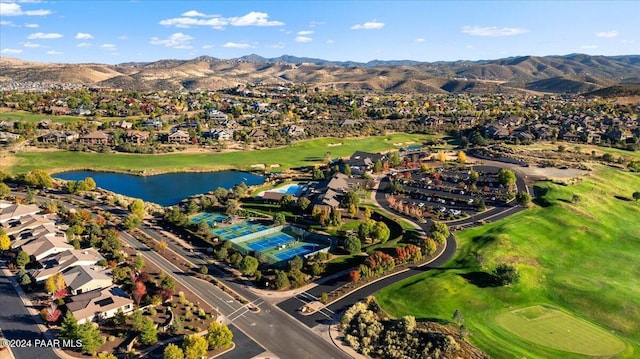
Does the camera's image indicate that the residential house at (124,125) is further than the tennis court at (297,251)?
Yes

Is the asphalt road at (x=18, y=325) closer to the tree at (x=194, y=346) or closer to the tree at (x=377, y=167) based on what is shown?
the tree at (x=194, y=346)

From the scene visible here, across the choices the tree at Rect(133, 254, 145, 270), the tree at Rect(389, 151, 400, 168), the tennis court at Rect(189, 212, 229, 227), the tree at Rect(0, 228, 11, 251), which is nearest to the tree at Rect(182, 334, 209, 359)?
the tree at Rect(133, 254, 145, 270)

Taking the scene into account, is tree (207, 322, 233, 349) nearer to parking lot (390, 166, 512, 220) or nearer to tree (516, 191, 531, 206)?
parking lot (390, 166, 512, 220)

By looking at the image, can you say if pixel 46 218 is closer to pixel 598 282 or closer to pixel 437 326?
pixel 437 326

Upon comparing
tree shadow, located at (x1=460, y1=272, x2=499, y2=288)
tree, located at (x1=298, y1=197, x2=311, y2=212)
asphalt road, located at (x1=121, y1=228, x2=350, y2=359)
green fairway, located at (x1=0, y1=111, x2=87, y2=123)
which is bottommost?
tree shadow, located at (x1=460, y1=272, x2=499, y2=288)

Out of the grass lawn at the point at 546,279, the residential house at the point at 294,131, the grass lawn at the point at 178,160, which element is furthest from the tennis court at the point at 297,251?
the residential house at the point at 294,131

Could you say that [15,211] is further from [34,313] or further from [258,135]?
[258,135]

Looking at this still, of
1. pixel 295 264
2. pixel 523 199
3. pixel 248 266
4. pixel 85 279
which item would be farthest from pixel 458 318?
pixel 523 199
